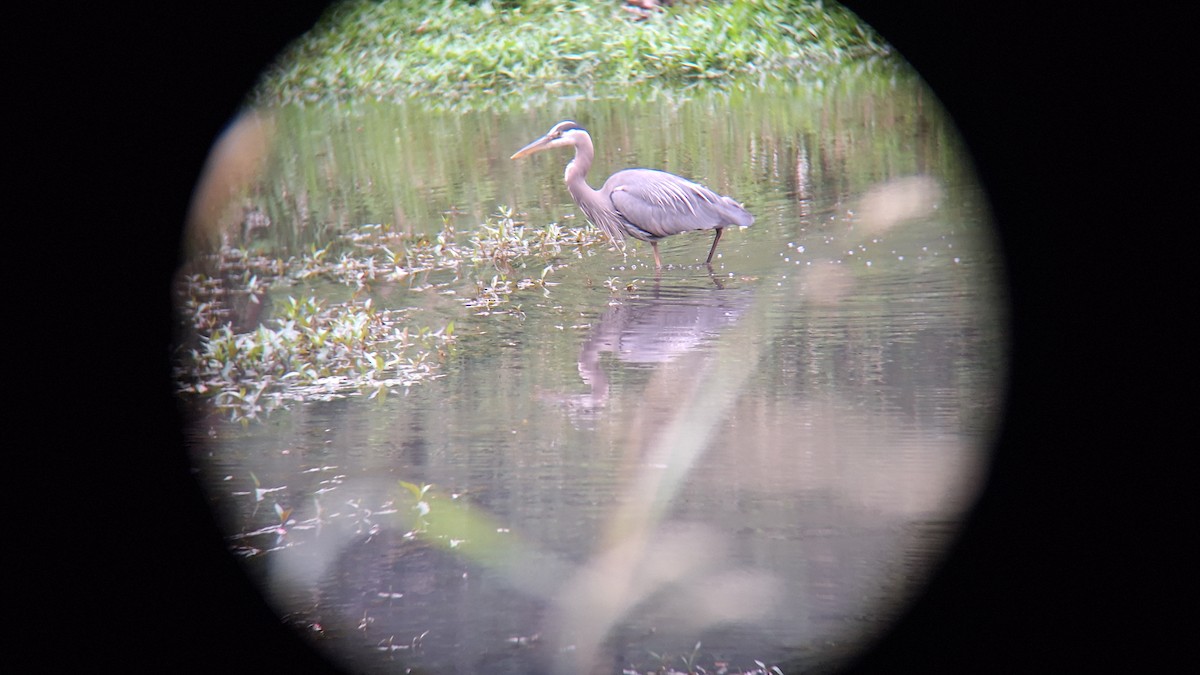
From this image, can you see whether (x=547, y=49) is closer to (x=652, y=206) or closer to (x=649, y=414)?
(x=652, y=206)

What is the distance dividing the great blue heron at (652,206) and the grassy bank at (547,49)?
1.80ft

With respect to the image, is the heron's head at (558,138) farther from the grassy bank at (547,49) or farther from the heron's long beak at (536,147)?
the grassy bank at (547,49)

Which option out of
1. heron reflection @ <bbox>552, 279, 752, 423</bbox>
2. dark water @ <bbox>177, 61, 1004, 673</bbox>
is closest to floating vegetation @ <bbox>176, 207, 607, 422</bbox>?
dark water @ <bbox>177, 61, 1004, 673</bbox>

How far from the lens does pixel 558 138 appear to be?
155 inches

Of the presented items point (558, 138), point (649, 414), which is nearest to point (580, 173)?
point (558, 138)

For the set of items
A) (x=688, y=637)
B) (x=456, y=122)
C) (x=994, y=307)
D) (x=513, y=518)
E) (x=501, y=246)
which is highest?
(x=456, y=122)

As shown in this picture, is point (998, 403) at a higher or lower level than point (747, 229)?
lower

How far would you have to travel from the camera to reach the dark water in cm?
269

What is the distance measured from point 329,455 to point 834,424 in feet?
4.47

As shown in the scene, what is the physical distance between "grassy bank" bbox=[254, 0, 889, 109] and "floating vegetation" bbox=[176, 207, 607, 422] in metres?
0.53

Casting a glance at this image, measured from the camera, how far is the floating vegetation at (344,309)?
3422 millimetres

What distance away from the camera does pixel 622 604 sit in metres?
2.68

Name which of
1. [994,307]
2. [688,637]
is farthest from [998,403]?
[688,637]

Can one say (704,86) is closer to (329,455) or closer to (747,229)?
(747,229)
